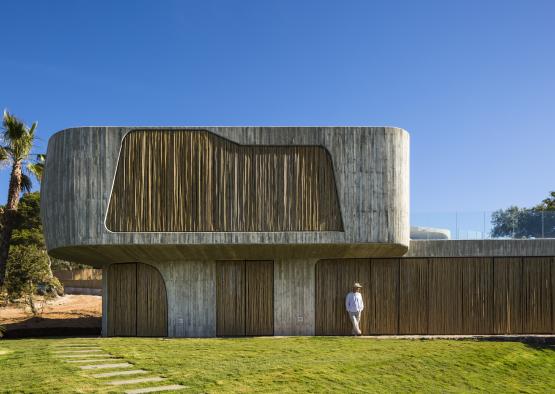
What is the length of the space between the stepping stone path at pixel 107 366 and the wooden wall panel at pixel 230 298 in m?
4.39

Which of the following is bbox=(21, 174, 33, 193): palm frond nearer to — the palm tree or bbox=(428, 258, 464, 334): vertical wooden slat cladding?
the palm tree

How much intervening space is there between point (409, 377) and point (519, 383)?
3226 mm

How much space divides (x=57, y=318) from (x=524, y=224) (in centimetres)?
2155

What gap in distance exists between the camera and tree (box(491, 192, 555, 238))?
18625 millimetres

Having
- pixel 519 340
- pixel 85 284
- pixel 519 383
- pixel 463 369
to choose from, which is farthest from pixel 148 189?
pixel 85 284

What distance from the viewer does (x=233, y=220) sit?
1564 cm

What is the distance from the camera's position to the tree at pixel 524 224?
61.1ft

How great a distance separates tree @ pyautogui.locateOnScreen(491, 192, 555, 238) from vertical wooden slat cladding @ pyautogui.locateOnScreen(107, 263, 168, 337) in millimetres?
11441

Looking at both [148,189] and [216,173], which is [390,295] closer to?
[216,173]

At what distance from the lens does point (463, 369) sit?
1319 centimetres

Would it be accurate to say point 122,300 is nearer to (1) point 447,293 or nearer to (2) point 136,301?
(2) point 136,301

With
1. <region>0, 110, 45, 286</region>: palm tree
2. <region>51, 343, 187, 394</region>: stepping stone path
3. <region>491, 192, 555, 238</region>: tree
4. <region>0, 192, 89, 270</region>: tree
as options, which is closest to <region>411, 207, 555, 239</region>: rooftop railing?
<region>491, 192, 555, 238</region>: tree

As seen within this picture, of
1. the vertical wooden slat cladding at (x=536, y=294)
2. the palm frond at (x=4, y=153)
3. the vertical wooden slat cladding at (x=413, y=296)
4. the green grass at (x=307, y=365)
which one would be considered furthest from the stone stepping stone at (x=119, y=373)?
the palm frond at (x=4, y=153)

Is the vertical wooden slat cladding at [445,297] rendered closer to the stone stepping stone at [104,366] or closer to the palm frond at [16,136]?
the stone stepping stone at [104,366]
